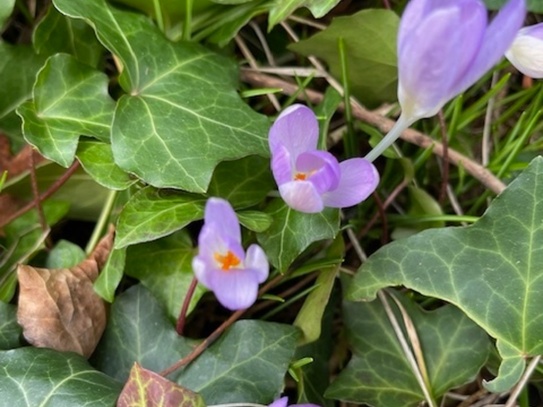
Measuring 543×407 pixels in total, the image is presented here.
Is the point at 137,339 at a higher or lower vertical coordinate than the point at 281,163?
lower

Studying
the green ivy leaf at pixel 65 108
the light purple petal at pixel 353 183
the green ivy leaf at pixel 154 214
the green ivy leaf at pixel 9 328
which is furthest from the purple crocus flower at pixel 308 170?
the green ivy leaf at pixel 9 328

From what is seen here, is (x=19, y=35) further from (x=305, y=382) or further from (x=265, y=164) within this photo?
(x=305, y=382)

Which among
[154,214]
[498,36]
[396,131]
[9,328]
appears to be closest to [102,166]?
[154,214]

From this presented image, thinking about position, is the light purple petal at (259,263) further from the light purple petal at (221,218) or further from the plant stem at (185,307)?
the plant stem at (185,307)

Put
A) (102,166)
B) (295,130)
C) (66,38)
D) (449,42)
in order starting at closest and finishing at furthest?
(449,42) → (295,130) → (102,166) → (66,38)

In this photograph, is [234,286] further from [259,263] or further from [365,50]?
[365,50]

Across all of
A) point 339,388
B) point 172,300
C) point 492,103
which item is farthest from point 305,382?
point 492,103
